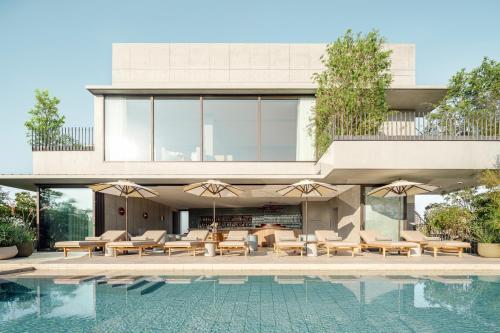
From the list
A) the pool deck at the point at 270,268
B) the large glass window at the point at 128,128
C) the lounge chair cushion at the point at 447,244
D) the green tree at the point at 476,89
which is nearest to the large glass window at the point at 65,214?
the large glass window at the point at 128,128

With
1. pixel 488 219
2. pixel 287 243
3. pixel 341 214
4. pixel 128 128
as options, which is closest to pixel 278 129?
pixel 341 214

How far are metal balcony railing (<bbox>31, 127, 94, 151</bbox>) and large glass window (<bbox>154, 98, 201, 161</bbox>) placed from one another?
2.83 metres

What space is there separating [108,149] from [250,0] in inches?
594

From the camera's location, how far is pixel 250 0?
23594 mm

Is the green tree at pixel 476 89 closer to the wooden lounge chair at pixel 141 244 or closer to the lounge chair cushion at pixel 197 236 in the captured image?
the lounge chair cushion at pixel 197 236

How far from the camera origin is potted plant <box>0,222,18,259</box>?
11.5 meters

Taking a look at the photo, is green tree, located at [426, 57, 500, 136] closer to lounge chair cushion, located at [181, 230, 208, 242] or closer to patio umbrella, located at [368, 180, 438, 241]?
patio umbrella, located at [368, 180, 438, 241]

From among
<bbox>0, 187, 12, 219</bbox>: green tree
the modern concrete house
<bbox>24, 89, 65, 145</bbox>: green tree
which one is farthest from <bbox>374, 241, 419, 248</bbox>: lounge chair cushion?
<bbox>24, 89, 65, 145</bbox>: green tree

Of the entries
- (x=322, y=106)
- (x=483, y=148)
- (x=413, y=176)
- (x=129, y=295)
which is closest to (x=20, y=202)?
(x=129, y=295)

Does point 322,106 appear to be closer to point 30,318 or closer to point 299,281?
point 299,281

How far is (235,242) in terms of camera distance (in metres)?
11.2

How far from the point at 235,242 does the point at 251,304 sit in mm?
4483

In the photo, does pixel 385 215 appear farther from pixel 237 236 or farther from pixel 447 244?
pixel 237 236

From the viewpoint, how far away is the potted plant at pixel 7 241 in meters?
11.5
